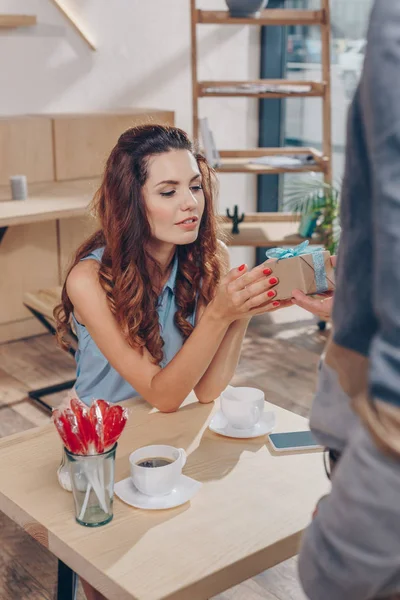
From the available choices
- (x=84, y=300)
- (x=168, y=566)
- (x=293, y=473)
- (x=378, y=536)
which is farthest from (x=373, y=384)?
(x=84, y=300)

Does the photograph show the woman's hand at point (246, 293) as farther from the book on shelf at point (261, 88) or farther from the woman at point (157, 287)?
A: the book on shelf at point (261, 88)

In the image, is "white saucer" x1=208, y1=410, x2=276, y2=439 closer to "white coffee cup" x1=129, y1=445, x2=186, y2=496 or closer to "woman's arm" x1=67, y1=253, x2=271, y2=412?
"woman's arm" x1=67, y1=253, x2=271, y2=412

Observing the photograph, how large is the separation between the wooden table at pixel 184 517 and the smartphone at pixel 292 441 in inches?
0.7

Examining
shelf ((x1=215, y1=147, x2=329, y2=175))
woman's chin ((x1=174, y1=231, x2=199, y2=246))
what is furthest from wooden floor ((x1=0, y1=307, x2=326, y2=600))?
woman's chin ((x1=174, y1=231, x2=199, y2=246))

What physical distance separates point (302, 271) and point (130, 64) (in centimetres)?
307

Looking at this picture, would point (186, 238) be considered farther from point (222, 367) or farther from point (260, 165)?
point (260, 165)

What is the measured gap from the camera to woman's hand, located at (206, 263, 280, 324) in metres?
1.63

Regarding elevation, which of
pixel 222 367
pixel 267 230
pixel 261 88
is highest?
pixel 261 88

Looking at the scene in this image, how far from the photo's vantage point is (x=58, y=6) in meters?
4.01

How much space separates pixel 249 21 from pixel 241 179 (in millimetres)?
1166

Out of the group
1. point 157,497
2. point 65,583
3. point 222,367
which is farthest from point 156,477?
point 222,367

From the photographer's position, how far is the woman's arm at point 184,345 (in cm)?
165

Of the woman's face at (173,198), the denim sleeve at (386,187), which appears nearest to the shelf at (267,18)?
the woman's face at (173,198)

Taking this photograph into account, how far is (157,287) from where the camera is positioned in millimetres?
1938
